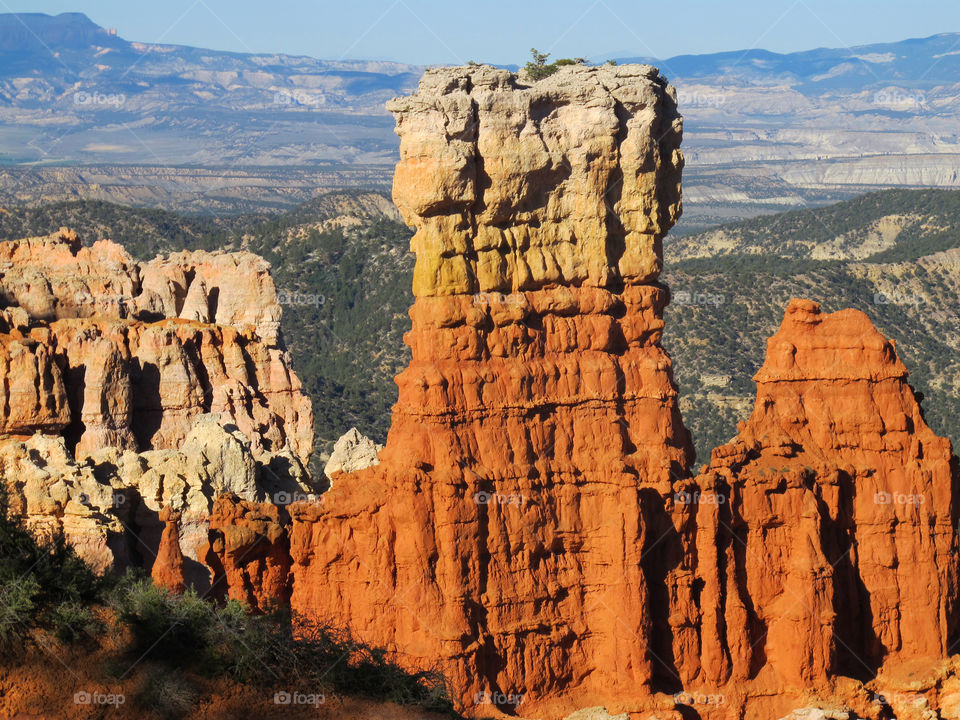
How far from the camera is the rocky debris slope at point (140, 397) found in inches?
1705

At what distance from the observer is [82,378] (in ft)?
171

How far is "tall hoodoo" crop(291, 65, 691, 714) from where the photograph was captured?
37.8 metres

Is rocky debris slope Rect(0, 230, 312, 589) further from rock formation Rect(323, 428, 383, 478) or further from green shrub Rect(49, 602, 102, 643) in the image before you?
green shrub Rect(49, 602, 102, 643)

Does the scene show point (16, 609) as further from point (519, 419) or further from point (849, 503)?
point (849, 503)

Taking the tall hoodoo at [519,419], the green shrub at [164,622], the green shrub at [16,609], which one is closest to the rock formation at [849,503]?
the tall hoodoo at [519,419]

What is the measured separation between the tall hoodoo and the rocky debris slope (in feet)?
17.1

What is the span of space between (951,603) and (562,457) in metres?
12.8

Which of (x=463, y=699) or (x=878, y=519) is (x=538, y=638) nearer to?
(x=463, y=699)

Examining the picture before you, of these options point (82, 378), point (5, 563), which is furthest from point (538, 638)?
point (82, 378)

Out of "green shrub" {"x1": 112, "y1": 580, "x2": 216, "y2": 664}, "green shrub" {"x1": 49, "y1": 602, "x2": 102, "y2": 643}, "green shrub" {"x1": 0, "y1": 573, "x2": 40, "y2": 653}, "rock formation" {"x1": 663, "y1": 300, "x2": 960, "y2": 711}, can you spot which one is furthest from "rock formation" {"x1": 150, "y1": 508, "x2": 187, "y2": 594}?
"rock formation" {"x1": 663, "y1": 300, "x2": 960, "y2": 711}

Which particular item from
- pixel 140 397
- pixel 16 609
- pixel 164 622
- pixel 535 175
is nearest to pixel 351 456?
pixel 140 397

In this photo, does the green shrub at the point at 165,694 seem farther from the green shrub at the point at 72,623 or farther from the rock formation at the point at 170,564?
the rock formation at the point at 170,564

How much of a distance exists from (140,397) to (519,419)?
19115mm

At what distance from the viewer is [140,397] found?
5416cm
